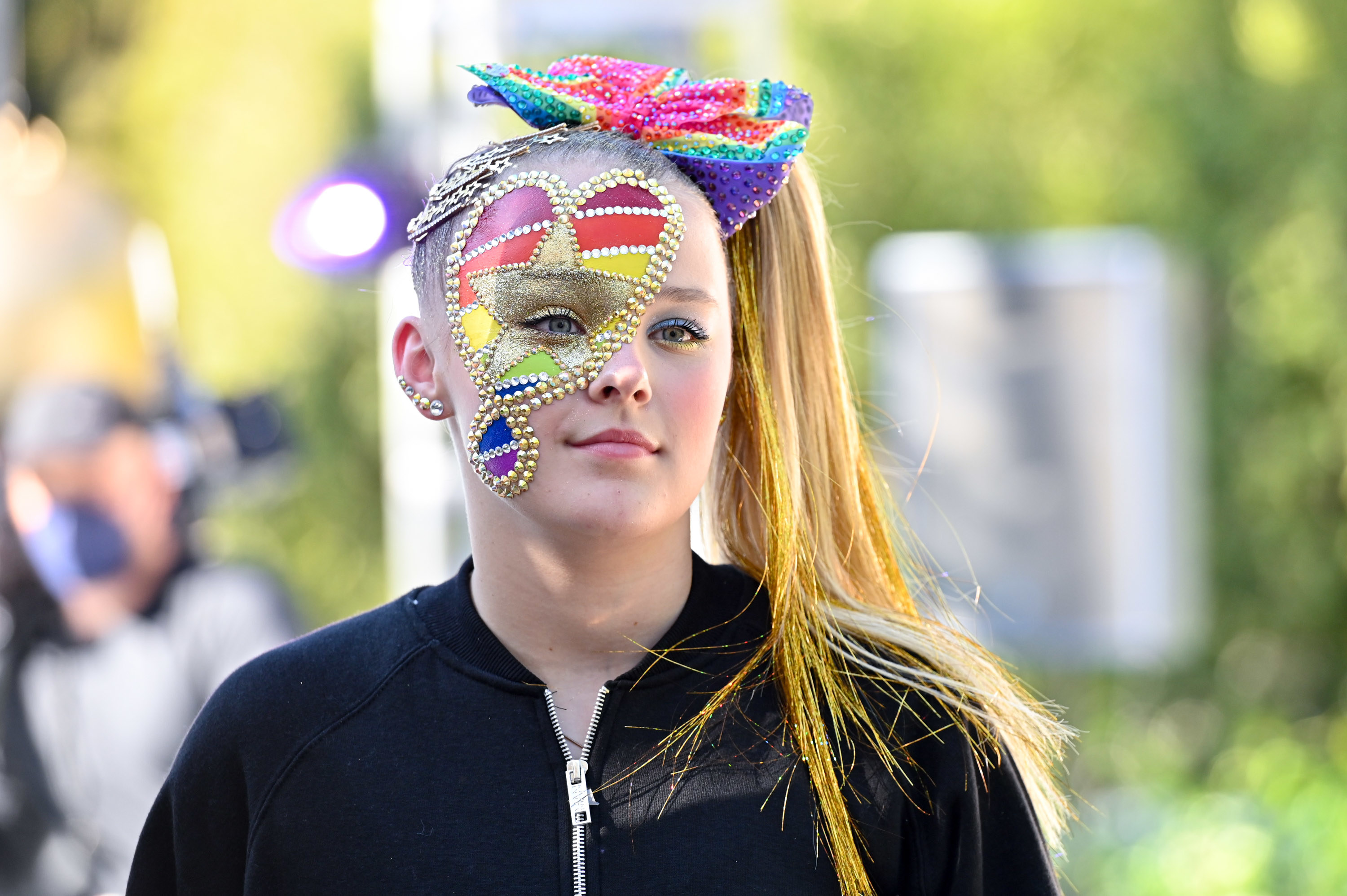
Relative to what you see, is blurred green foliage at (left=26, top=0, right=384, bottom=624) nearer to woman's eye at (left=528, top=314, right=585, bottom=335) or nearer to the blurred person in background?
the blurred person in background

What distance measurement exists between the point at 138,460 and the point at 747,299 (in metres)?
3.00

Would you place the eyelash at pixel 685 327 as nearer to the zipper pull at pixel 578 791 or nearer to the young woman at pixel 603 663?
the young woman at pixel 603 663

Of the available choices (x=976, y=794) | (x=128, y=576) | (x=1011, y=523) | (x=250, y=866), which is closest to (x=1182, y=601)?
(x=1011, y=523)

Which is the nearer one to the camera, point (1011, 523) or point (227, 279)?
point (1011, 523)

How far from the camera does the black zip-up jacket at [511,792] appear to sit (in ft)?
4.76

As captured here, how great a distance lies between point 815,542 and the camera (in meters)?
1.74

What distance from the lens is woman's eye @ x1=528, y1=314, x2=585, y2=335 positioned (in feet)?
4.92

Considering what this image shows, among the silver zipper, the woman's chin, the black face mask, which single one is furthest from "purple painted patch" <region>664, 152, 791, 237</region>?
the black face mask

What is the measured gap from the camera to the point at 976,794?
1.53 m

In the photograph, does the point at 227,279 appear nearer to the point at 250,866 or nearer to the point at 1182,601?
the point at 1182,601

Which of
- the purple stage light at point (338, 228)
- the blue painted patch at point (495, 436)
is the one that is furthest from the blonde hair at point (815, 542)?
the purple stage light at point (338, 228)

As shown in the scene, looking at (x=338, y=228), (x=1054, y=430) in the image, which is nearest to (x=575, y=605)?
(x=338, y=228)

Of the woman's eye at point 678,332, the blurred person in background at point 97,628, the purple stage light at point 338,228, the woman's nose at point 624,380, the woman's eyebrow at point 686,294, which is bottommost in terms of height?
the blurred person in background at point 97,628

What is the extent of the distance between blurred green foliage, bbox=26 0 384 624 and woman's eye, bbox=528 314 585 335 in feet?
21.0
